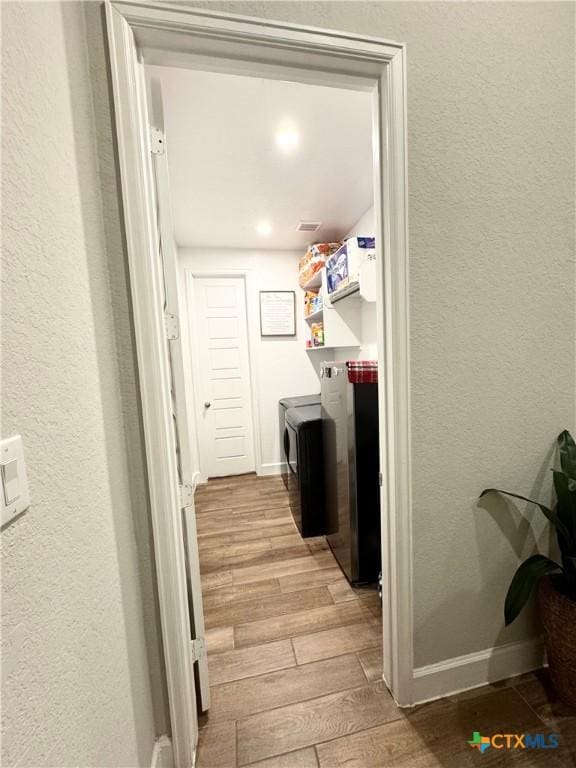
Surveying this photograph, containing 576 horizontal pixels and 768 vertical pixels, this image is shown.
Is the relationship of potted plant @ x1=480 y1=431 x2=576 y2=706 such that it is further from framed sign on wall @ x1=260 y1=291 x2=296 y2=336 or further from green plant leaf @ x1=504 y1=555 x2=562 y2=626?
framed sign on wall @ x1=260 y1=291 x2=296 y2=336

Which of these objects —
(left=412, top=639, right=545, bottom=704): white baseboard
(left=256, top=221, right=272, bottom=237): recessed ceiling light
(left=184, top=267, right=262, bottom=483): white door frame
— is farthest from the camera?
(left=184, top=267, right=262, bottom=483): white door frame

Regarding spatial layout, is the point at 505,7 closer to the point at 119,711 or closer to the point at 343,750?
the point at 119,711

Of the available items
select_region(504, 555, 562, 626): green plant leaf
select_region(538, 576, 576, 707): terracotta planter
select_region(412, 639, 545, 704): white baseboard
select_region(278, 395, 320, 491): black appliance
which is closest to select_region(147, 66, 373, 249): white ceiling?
select_region(278, 395, 320, 491): black appliance

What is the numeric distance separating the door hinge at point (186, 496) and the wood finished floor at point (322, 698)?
868 millimetres

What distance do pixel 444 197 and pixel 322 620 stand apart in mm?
1950

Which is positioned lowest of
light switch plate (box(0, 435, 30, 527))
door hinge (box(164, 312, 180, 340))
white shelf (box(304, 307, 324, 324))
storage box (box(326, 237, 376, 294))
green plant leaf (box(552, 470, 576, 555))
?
green plant leaf (box(552, 470, 576, 555))

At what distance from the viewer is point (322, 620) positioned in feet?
5.13

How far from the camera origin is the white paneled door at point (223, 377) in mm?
3340

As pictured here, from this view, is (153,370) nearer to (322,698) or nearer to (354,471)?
(354,471)

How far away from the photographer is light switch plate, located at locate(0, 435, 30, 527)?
42 cm

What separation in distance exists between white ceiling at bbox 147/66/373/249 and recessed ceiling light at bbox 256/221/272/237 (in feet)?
0.14

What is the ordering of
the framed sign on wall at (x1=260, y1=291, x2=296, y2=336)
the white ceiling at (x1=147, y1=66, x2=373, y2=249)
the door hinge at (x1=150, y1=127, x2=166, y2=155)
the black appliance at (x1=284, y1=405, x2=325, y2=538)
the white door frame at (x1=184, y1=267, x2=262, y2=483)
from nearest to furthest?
the door hinge at (x1=150, y1=127, x2=166, y2=155), the white ceiling at (x1=147, y1=66, x2=373, y2=249), the black appliance at (x1=284, y1=405, x2=325, y2=538), the white door frame at (x1=184, y1=267, x2=262, y2=483), the framed sign on wall at (x1=260, y1=291, x2=296, y2=336)

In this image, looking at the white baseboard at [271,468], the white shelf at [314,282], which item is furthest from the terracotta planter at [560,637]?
the white baseboard at [271,468]

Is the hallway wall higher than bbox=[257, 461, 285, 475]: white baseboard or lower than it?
higher
